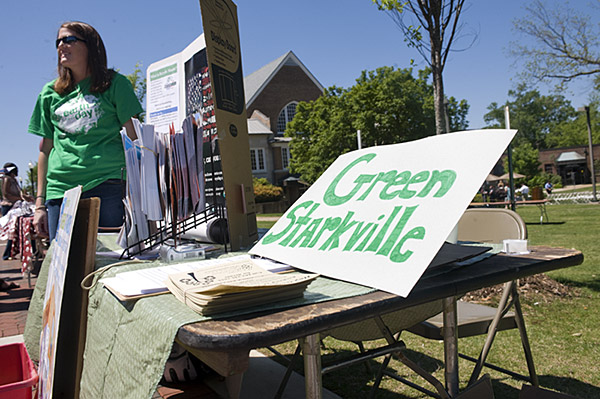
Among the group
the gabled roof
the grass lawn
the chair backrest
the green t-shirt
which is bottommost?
the grass lawn

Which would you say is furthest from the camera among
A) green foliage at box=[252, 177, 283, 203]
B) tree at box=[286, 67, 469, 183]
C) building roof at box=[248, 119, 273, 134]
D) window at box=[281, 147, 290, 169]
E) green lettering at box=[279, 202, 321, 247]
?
window at box=[281, 147, 290, 169]

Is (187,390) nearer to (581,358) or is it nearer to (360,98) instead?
(581,358)

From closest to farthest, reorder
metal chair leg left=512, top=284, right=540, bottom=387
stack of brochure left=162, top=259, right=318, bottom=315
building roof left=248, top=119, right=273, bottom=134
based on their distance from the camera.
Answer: stack of brochure left=162, top=259, right=318, bottom=315
metal chair leg left=512, top=284, right=540, bottom=387
building roof left=248, top=119, right=273, bottom=134

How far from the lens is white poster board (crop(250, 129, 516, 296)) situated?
1.05 meters

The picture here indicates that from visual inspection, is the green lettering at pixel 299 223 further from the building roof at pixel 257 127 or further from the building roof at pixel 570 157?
A: the building roof at pixel 570 157

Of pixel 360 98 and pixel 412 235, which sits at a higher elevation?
pixel 360 98

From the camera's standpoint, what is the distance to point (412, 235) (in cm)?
107

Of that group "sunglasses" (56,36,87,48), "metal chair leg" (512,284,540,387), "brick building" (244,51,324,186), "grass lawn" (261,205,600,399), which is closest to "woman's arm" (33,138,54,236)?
"sunglasses" (56,36,87,48)

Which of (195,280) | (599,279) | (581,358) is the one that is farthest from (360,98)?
(195,280)

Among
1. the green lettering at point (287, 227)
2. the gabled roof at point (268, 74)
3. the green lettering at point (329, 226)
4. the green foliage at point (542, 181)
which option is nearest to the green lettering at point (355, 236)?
the green lettering at point (329, 226)

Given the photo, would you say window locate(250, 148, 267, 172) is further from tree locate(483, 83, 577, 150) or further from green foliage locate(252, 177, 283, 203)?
tree locate(483, 83, 577, 150)

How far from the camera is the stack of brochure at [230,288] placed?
91 cm

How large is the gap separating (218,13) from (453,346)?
5.31 feet

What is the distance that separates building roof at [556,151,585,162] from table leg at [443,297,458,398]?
6883 centimetres
